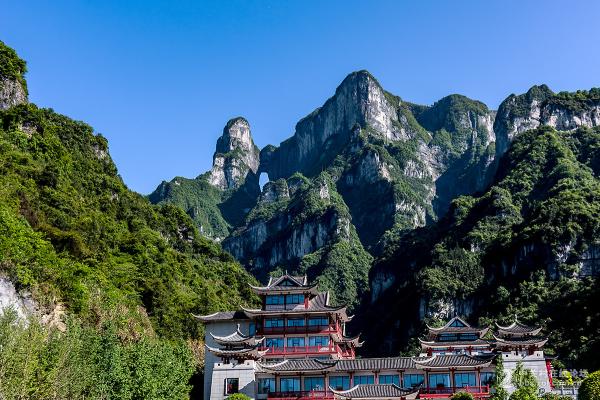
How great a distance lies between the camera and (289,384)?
51.5 metres

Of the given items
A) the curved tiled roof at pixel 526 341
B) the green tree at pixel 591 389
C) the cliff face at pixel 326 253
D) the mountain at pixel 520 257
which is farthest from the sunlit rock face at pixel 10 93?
the cliff face at pixel 326 253

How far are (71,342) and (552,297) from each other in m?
76.7

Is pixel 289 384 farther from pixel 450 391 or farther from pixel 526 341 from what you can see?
pixel 526 341

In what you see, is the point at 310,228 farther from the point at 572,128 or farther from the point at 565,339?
the point at 565,339

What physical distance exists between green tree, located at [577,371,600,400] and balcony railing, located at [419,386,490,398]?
11096mm

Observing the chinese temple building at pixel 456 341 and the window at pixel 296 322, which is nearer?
the window at pixel 296 322

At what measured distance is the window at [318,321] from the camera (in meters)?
58.5

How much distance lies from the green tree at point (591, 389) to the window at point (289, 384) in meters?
21.1

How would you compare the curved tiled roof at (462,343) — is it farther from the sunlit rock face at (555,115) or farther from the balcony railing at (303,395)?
the sunlit rock face at (555,115)

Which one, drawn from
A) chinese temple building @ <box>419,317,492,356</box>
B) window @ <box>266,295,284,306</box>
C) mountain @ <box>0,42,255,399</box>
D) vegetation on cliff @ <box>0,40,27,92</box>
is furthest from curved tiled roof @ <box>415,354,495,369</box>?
vegetation on cliff @ <box>0,40,27,92</box>

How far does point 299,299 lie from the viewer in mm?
59219

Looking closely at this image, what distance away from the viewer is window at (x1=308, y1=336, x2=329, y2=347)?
58094 mm

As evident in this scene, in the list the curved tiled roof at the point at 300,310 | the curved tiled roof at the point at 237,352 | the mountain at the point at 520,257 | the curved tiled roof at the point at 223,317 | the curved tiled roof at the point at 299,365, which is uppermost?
the mountain at the point at 520,257

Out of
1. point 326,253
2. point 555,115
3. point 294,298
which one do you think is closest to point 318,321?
point 294,298
